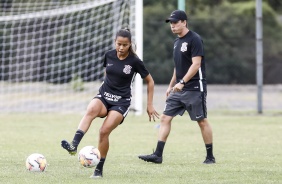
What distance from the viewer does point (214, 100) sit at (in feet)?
87.9

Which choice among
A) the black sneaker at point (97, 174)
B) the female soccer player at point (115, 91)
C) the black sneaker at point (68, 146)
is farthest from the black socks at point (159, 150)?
the black sneaker at point (68, 146)

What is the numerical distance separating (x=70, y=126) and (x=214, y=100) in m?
11.1

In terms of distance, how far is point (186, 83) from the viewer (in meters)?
10.5

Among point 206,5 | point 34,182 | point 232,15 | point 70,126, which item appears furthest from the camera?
point 206,5

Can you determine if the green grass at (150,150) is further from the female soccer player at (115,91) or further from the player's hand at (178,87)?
the player's hand at (178,87)

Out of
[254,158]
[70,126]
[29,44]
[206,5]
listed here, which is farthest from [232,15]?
[254,158]

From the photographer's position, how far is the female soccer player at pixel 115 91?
8724mm

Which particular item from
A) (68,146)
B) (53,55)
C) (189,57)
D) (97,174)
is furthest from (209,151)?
(53,55)

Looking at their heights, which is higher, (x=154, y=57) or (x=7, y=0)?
(x=7, y=0)

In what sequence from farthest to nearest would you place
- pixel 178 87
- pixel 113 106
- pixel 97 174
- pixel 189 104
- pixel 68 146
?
pixel 189 104
pixel 178 87
pixel 113 106
pixel 97 174
pixel 68 146

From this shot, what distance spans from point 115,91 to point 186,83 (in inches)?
72.5

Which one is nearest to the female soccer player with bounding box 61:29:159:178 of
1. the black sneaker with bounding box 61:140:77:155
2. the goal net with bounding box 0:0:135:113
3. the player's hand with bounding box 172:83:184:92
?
the black sneaker with bounding box 61:140:77:155

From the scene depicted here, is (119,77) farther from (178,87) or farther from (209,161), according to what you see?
(209,161)

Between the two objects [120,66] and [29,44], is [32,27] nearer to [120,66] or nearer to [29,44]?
[29,44]
